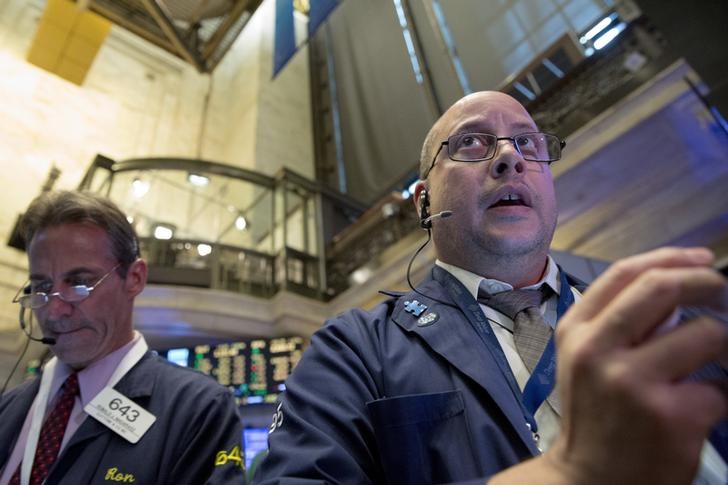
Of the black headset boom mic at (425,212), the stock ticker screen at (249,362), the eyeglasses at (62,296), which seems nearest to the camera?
the black headset boom mic at (425,212)

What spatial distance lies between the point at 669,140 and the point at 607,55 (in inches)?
48.7

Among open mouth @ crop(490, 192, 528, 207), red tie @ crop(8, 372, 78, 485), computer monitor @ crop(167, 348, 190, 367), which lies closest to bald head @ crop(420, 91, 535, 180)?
open mouth @ crop(490, 192, 528, 207)

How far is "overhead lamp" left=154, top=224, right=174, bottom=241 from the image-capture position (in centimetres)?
632

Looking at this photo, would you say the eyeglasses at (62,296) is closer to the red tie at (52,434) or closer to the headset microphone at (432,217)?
the red tie at (52,434)

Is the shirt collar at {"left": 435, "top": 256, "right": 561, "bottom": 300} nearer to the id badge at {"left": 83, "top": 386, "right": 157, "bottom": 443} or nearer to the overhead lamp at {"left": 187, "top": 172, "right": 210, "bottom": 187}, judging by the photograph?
the id badge at {"left": 83, "top": 386, "right": 157, "bottom": 443}

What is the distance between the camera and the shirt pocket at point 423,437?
2.46 ft

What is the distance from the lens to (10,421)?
1458 mm

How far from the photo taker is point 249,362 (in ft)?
18.1

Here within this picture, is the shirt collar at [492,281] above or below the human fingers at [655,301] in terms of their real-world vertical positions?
below

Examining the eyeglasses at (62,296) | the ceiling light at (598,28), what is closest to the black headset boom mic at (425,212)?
the eyeglasses at (62,296)

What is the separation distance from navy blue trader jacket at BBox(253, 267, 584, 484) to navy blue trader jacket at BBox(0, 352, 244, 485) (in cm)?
54

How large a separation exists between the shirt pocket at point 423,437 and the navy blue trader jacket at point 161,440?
0.67m

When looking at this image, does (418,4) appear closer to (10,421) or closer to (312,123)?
(10,421)

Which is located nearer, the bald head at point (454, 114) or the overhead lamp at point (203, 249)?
the bald head at point (454, 114)
